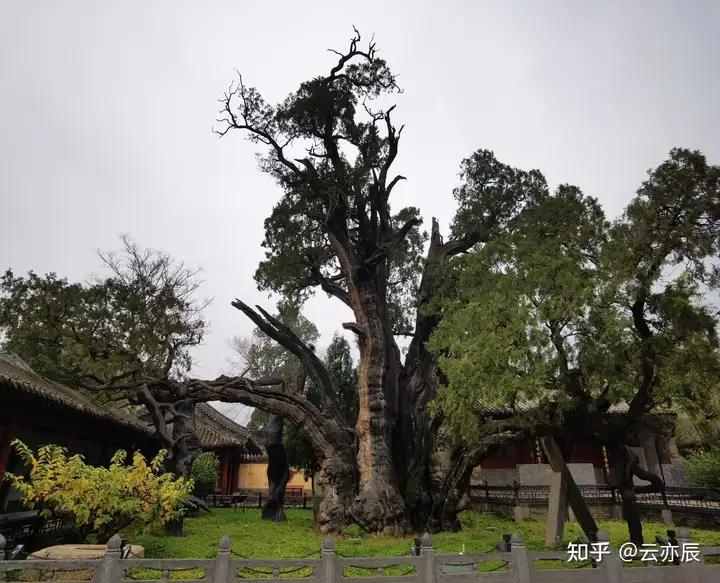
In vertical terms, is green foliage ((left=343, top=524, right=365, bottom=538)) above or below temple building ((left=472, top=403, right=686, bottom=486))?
below

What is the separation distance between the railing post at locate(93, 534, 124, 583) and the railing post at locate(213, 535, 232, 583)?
1.21 metres

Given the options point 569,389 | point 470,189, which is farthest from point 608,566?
point 470,189

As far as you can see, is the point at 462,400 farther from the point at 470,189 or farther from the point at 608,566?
the point at 470,189

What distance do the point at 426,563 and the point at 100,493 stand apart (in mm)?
5250

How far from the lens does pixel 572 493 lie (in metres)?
9.70

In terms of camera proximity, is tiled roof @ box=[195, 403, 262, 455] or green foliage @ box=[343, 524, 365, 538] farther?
tiled roof @ box=[195, 403, 262, 455]

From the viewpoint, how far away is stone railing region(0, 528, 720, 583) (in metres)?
5.64

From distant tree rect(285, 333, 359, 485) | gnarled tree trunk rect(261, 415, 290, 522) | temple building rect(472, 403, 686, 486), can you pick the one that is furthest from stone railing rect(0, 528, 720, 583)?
temple building rect(472, 403, 686, 486)

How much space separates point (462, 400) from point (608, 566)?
11.6ft

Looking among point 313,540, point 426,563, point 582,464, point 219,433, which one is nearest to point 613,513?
point 582,464

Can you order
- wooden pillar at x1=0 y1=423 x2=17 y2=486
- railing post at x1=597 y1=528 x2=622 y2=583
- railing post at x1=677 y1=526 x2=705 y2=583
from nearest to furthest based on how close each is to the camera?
railing post at x1=597 y1=528 x2=622 y2=583 < railing post at x1=677 y1=526 x2=705 y2=583 < wooden pillar at x1=0 y1=423 x2=17 y2=486

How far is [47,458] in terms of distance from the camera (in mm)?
7738

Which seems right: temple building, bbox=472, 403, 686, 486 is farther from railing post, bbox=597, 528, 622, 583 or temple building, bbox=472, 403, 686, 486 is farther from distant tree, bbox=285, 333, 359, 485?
railing post, bbox=597, 528, 622, 583

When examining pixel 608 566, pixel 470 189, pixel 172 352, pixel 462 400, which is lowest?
pixel 608 566
